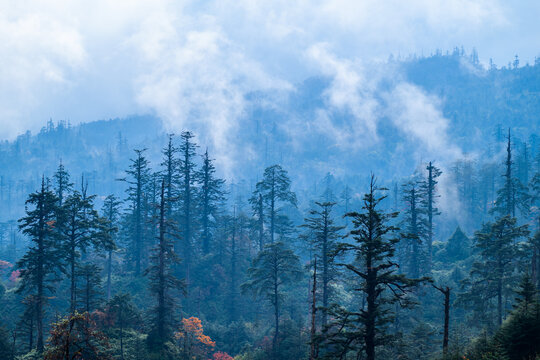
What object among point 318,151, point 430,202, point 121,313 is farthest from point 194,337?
point 318,151

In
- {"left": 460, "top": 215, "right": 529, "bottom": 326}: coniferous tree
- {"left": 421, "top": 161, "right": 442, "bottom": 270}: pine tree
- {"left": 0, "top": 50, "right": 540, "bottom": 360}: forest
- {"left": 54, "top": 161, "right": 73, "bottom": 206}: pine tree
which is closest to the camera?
{"left": 0, "top": 50, "right": 540, "bottom": 360}: forest

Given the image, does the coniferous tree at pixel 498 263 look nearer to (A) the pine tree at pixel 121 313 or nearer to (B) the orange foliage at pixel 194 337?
(B) the orange foliage at pixel 194 337

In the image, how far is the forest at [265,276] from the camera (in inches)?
685

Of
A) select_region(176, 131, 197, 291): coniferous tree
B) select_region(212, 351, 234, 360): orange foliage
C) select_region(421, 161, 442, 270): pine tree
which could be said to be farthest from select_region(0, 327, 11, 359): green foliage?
select_region(421, 161, 442, 270): pine tree

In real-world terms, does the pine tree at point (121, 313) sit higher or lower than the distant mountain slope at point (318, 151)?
lower

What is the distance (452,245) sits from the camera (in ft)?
179

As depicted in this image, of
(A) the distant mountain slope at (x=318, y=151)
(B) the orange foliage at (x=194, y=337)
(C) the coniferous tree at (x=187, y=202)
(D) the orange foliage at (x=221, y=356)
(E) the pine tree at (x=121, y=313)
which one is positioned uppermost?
(A) the distant mountain slope at (x=318, y=151)

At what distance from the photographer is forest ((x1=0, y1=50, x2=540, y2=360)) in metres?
17.4

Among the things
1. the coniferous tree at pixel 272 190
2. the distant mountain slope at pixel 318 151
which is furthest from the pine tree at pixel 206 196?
the distant mountain slope at pixel 318 151

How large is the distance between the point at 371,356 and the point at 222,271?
35.3 metres

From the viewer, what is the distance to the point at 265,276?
38.1 metres

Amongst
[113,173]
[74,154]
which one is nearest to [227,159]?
[113,173]

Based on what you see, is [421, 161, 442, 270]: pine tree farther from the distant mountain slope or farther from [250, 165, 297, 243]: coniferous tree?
the distant mountain slope

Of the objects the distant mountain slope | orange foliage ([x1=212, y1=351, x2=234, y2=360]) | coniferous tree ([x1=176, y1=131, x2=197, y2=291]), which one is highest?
the distant mountain slope
